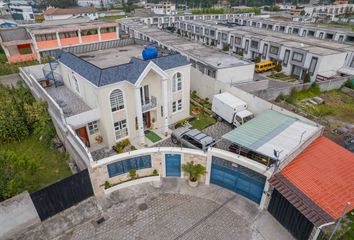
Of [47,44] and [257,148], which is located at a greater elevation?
[47,44]

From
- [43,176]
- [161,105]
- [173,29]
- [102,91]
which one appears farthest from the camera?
[173,29]

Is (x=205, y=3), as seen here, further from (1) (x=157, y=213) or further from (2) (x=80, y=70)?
(1) (x=157, y=213)

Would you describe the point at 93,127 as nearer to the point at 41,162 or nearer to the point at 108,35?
the point at 41,162

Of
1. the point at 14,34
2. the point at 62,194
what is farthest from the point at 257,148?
the point at 14,34

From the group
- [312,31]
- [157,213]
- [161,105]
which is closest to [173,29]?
[312,31]

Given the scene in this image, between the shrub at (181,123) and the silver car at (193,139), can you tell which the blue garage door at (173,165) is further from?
the shrub at (181,123)

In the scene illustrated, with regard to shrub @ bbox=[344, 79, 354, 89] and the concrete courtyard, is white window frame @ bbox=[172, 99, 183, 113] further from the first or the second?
shrub @ bbox=[344, 79, 354, 89]

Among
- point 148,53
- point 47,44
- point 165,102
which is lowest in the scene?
point 165,102
